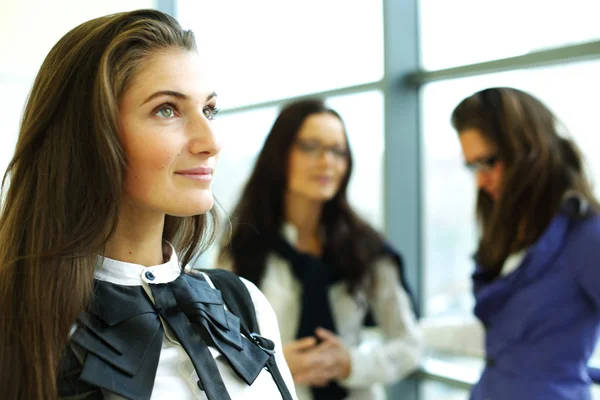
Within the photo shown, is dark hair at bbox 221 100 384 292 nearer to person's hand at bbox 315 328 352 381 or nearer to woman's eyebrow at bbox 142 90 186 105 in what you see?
person's hand at bbox 315 328 352 381

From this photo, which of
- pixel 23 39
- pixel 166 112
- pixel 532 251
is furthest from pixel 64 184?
pixel 23 39

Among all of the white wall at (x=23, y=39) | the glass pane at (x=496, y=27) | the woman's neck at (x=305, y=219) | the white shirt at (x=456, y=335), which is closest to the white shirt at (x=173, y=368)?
the woman's neck at (x=305, y=219)

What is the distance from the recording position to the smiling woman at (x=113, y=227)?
3.47 ft

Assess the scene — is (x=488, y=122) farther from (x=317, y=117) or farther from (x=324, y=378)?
(x=324, y=378)

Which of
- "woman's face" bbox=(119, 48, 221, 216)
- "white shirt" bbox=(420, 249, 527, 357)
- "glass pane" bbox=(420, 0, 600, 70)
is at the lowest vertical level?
"white shirt" bbox=(420, 249, 527, 357)

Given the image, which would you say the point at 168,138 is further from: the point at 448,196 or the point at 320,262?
the point at 448,196

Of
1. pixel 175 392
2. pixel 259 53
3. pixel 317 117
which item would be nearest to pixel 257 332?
pixel 175 392

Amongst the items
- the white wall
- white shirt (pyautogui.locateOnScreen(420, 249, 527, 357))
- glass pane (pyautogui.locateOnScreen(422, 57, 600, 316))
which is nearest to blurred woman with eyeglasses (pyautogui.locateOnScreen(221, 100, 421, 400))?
white shirt (pyautogui.locateOnScreen(420, 249, 527, 357))

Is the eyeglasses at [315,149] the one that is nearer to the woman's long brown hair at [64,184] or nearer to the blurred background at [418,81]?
the blurred background at [418,81]

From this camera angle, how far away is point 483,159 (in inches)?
87.6

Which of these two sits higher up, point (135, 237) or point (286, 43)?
point (286, 43)

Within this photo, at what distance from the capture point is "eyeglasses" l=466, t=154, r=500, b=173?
86.8 inches

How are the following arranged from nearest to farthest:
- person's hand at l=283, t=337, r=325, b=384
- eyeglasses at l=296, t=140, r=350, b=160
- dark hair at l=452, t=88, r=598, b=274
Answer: dark hair at l=452, t=88, r=598, b=274 < person's hand at l=283, t=337, r=325, b=384 < eyeglasses at l=296, t=140, r=350, b=160

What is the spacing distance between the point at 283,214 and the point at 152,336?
5.25ft
